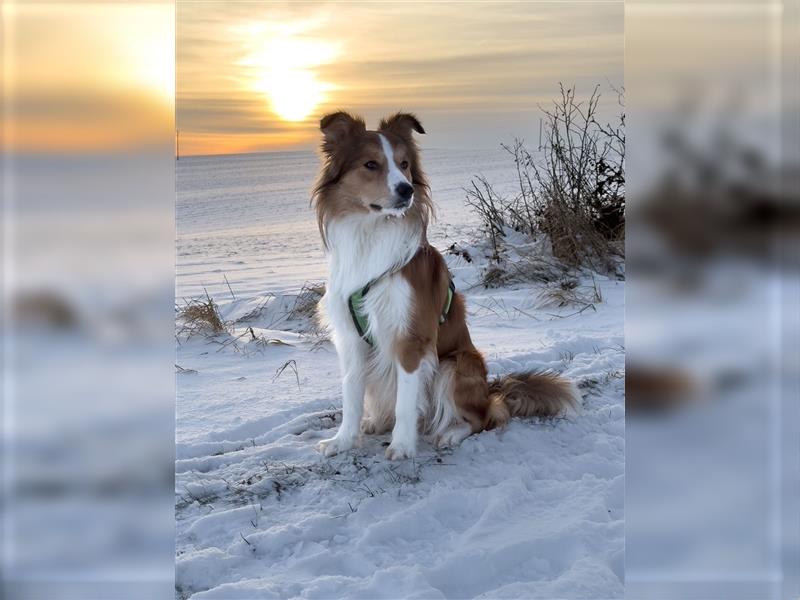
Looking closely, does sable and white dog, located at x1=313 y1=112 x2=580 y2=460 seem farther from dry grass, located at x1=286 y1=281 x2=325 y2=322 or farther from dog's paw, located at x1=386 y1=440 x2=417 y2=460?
dry grass, located at x1=286 y1=281 x2=325 y2=322

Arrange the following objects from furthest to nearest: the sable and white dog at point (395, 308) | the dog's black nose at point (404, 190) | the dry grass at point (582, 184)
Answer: the dry grass at point (582, 184)
the sable and white dog at point (395, 308)
the dog's black nose at point (404, 190)

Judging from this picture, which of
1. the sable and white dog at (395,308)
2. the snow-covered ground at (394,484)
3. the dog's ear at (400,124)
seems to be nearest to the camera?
the snow-covered ground at (394,484)

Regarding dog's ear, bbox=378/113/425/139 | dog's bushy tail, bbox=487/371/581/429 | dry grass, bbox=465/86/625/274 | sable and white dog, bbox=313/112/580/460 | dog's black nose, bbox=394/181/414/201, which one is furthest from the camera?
dry grass, bbox=465/86/625/274

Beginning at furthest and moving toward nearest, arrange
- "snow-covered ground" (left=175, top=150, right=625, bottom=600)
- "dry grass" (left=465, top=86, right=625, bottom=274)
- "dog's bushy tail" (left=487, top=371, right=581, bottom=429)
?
"dry grass" (left=465, top=86, right=625, bottom=274) < "dog's bushy tail" (left=487, top=371, right=581, bottom=429) < "snow-covered ground" (left=175, top=150, right=625, bottom=600)

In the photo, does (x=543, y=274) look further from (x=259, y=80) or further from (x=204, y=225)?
(x=204, y=225)

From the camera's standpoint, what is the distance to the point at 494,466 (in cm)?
358

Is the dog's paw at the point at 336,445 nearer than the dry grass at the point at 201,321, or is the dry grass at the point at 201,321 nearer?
the dog's paw at the point at 336,445

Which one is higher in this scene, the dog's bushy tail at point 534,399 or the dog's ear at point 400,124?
the dog's ear at point 400,124

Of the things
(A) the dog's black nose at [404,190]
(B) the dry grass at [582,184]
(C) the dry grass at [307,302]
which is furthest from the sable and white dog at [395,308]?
(B) the dry grass at [582,184]

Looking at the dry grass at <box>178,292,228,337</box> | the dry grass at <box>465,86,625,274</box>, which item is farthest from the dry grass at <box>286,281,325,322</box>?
the dry grass at <box>465,86,625,274</box>

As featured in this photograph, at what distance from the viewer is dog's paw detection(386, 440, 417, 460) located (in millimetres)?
3729

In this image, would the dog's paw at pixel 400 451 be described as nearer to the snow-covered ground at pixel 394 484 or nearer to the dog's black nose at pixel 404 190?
the snow-covered ground at pixel 394 484

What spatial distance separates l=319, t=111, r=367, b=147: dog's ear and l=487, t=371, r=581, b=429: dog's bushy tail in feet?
5.12

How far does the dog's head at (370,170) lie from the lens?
368cm
